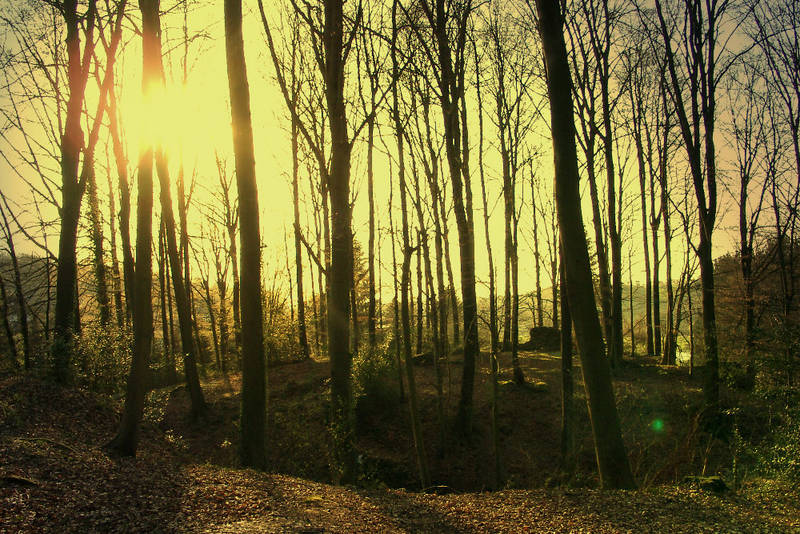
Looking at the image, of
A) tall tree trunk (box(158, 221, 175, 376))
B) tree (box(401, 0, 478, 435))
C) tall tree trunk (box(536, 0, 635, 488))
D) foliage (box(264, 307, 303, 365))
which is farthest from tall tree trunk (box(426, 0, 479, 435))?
tall tree trunk (box(158, 221, 175, 376))

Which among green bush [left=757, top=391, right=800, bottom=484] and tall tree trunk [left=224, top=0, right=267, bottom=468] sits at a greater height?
tall tree trunk [left=224, top=0, right=267, bottom=468]

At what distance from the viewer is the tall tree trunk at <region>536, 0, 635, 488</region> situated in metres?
5.09

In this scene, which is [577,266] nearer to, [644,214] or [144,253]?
[144,253]

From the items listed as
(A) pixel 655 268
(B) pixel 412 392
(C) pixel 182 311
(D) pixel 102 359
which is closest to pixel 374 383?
(B) pixel 412 392

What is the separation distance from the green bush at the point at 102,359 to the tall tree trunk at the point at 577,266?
27.3 ft

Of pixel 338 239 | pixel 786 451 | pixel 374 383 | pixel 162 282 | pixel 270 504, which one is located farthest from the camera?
pixel 162 282

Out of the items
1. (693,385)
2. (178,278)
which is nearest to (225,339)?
(178,278)

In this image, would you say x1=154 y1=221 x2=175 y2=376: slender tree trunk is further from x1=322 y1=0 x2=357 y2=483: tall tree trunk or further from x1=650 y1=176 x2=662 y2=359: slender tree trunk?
x1=650 y1=176 x2=662 y2=359: slender tree trunk

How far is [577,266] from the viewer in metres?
5.23

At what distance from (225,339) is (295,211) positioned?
26.9 feet

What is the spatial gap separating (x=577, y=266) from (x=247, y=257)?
164 inches

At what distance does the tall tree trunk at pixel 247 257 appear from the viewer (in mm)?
6203

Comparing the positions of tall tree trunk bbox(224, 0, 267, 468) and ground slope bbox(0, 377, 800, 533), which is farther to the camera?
tall tree trunk bbox(224, 0, 267, 468)

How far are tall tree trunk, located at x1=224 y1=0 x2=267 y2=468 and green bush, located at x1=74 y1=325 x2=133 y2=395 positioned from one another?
14.2ft
